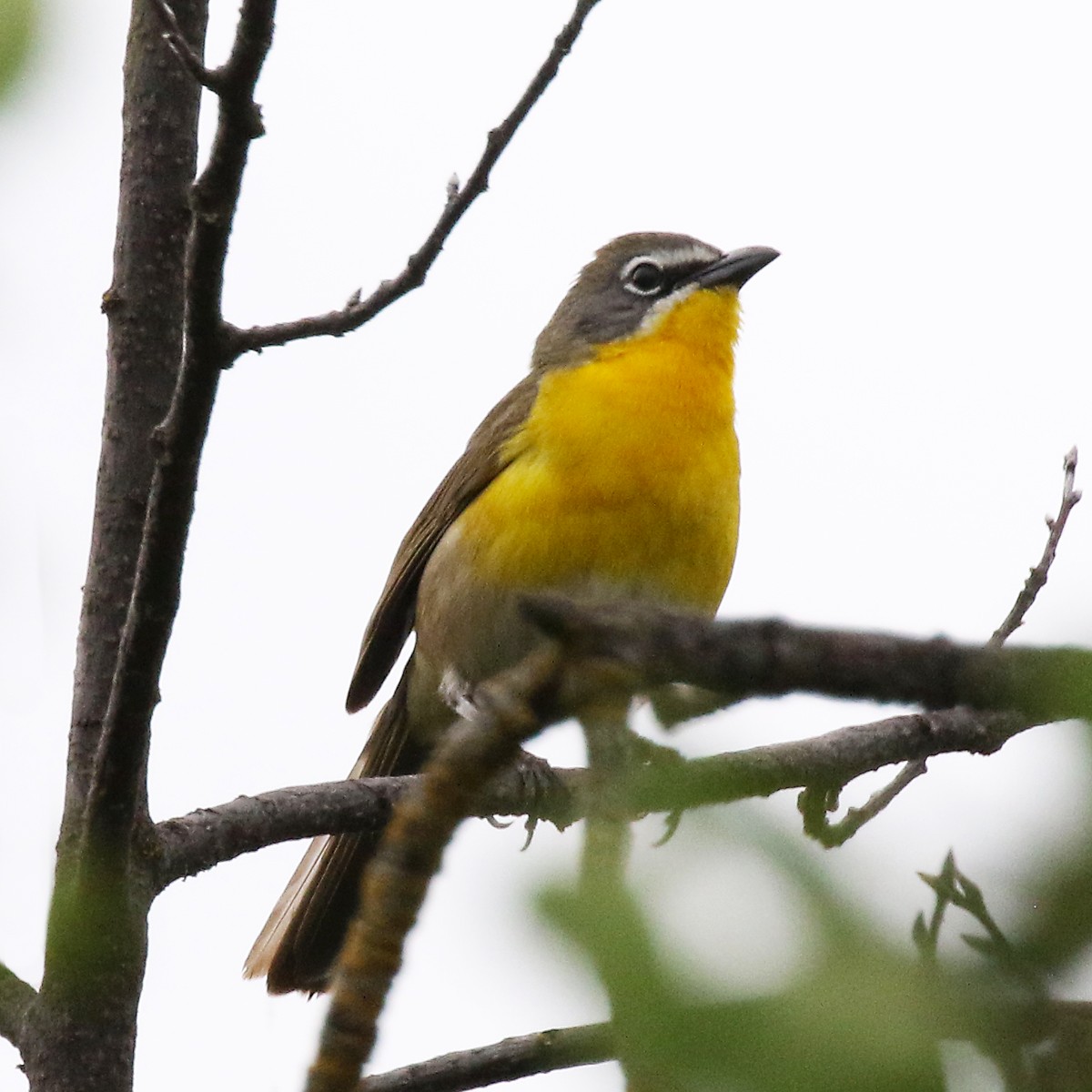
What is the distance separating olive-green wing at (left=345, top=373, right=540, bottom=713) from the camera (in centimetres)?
670

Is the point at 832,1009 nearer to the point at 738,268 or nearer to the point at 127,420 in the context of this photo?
the point at 127,420

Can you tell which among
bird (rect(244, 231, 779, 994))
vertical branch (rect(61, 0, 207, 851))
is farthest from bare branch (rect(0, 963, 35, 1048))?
bird (rect(244, 231, 779, 994))

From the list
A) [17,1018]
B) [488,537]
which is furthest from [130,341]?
[488,537]

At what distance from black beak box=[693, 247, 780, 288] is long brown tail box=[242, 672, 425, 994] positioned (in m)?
3.12

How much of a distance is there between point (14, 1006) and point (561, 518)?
3131 millimetres

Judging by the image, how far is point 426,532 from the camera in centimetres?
694

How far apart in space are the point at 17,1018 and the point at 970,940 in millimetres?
3089

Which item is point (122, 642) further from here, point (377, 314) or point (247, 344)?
point (377, 314)

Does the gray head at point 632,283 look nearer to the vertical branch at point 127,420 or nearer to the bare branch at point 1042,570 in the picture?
the bare branch at point 1042,570

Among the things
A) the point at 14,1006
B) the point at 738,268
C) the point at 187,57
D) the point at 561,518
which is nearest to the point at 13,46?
the point at 187,57

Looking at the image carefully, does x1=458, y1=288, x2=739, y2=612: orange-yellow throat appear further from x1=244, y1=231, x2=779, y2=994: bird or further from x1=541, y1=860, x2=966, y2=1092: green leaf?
x1=541, y1=860, x2=966, y2=1092: green leaf

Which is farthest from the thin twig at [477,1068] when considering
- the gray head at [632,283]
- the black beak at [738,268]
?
the black beak at [738,268]

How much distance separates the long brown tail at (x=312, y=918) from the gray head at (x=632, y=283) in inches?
96.9

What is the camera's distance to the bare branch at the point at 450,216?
321cm
